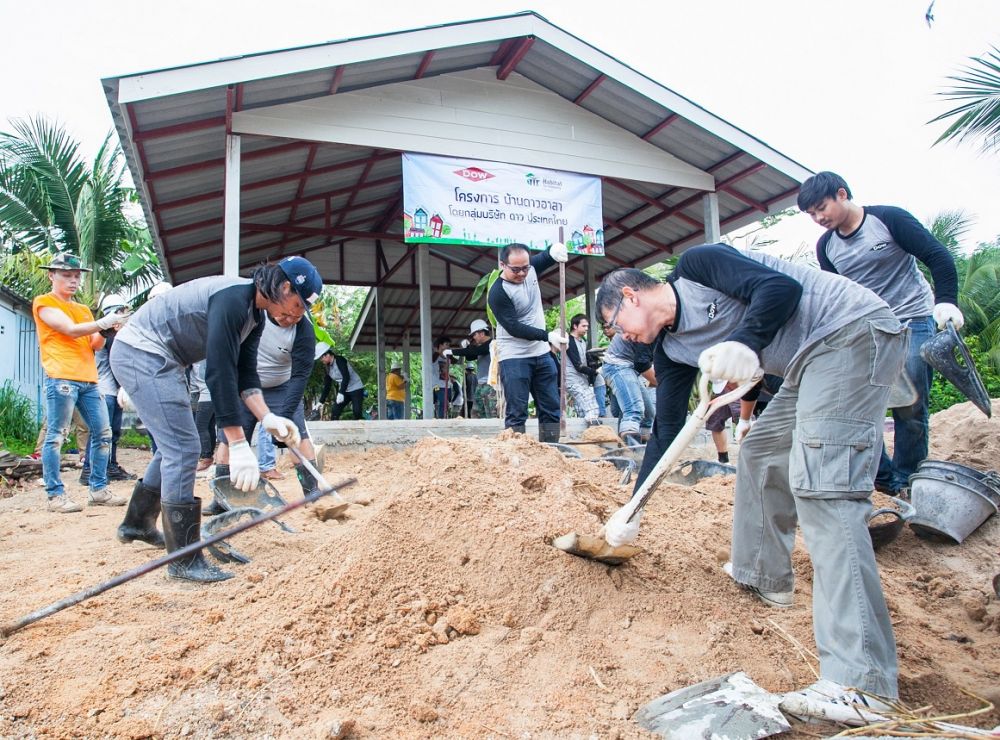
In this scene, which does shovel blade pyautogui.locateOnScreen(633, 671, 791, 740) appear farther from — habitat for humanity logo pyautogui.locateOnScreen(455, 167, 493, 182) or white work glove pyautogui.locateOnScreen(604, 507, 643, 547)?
habitat for humanity logo pyautogui.locateOnScreen(455, 167, 493, 182)

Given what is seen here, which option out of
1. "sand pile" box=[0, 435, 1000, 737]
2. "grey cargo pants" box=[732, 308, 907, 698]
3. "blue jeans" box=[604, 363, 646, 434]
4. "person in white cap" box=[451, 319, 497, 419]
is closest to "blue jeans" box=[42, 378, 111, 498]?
"sand pile" box=[0, 435, 1000, 737]

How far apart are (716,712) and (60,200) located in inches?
588

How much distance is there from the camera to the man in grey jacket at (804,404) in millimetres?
1833

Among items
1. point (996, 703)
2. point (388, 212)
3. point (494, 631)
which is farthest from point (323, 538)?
point (388, 212)

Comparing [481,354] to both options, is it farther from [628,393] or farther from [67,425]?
[67,425]

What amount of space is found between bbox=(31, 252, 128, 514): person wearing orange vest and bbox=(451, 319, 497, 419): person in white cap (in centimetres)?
370

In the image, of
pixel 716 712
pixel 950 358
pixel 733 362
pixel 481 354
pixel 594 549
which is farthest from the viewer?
pixel 481 354

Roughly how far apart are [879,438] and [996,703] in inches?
29.8

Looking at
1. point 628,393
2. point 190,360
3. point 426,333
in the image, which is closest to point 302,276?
point 190,360

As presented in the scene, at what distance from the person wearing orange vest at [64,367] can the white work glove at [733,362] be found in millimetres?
4117

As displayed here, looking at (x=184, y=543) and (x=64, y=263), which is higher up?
(x=64, y=263)

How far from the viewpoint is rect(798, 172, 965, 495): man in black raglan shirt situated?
11.0 ft

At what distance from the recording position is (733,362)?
201cm

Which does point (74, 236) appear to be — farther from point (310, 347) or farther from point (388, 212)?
point (310, 347)
